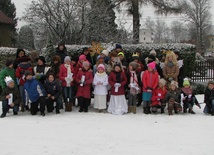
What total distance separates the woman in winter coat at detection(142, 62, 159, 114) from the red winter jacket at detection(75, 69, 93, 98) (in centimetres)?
163

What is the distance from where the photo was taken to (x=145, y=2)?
23297 mm

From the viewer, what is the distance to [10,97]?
333 inches

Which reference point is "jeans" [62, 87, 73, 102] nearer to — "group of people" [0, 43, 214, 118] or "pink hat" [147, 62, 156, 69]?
"group of people" [0, 43, 214, 118]

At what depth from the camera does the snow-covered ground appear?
5.63m

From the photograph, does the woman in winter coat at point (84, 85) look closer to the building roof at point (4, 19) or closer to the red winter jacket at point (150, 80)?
the red winter jacket at point (150, 80)

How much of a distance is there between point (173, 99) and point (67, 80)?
3211 millimetres

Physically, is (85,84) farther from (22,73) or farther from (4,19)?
(4,19)

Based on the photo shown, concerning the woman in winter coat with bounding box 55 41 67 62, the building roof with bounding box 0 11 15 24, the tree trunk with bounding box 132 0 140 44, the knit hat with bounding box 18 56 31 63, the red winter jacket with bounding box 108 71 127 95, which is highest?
the building roof with bounding box 0 11 15 24

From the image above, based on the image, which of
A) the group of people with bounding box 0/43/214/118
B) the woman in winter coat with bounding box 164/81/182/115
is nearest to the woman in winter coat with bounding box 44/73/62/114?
the group of people with bounding box 0/43/214/118

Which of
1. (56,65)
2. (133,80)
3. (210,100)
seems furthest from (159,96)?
(56,65)

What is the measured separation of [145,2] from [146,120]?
16.9m

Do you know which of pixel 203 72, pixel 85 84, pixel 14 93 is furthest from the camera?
pixel 203 72

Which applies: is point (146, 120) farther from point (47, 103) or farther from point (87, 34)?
point (87, 34)

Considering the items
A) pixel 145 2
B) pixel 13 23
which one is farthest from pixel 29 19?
pixel 13 23
